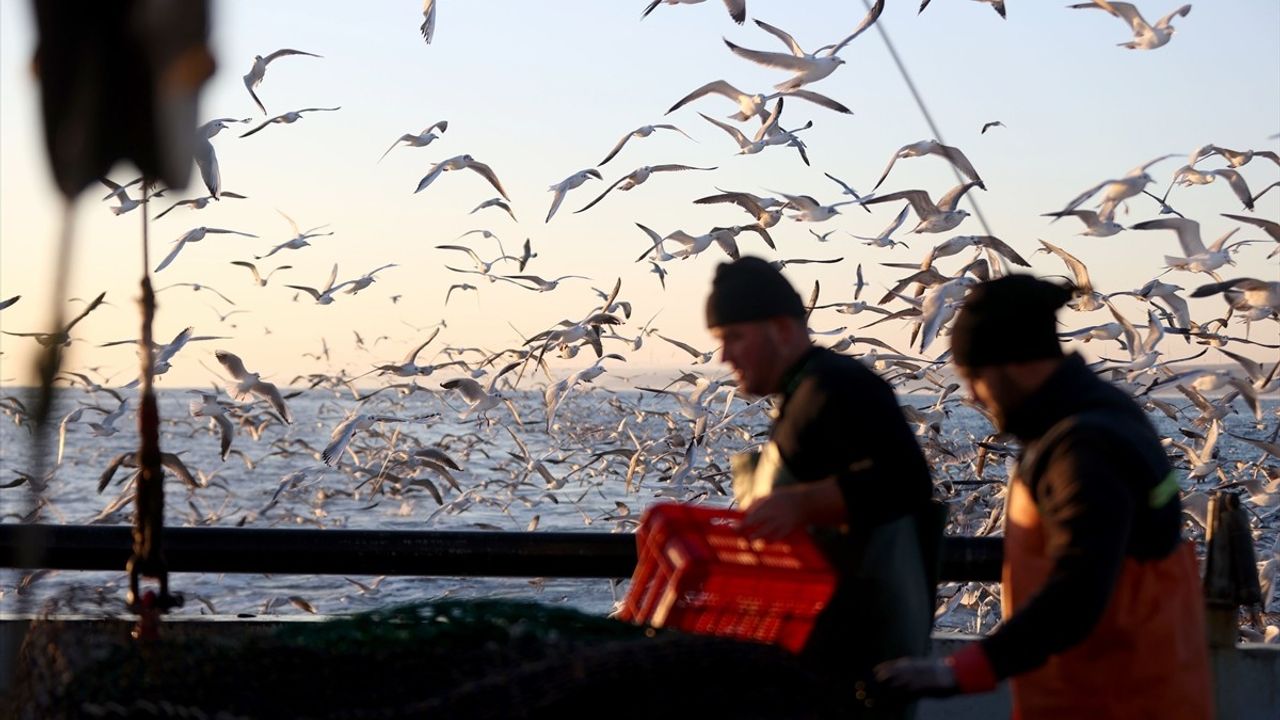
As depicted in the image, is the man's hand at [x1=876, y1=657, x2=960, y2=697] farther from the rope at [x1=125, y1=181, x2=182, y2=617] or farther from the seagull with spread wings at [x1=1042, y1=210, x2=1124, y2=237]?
the seagull with spread wings at [x1=1042, y1=210, x2=1124, y2=237]

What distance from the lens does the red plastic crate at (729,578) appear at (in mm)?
2926

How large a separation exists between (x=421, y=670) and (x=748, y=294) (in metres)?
1.01

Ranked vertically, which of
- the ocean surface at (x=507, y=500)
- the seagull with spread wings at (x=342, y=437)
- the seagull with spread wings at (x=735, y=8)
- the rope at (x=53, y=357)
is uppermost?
the seagull with spread wings at (x=735, y=8)

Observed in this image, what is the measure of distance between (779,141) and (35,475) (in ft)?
39.6

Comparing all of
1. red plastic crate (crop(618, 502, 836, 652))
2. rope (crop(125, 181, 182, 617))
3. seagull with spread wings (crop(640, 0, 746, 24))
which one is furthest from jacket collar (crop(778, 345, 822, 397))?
seagull with spread wings (crop(640, 0, 746, 24))

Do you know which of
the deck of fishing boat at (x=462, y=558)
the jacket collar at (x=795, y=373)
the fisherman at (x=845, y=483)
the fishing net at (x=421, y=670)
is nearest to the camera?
the fishing net at (x=421, y=670)

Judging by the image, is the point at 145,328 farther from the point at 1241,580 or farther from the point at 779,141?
the point at 779,141

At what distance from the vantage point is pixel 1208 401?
14.9m

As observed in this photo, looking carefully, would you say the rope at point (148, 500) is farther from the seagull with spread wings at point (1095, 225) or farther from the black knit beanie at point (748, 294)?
the seagull with spread wings at point (1095, 225)

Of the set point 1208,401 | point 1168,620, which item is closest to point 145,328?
point 1168,620

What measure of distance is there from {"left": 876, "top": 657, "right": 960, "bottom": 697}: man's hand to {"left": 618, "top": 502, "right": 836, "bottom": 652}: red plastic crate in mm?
321

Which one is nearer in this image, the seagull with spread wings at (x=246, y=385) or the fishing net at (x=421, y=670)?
the fishing net at (x=421, y=670)

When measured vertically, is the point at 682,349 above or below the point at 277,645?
below

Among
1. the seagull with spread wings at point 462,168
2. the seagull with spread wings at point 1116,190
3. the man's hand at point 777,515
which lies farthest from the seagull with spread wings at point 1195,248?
the man's hand at point 777,515
